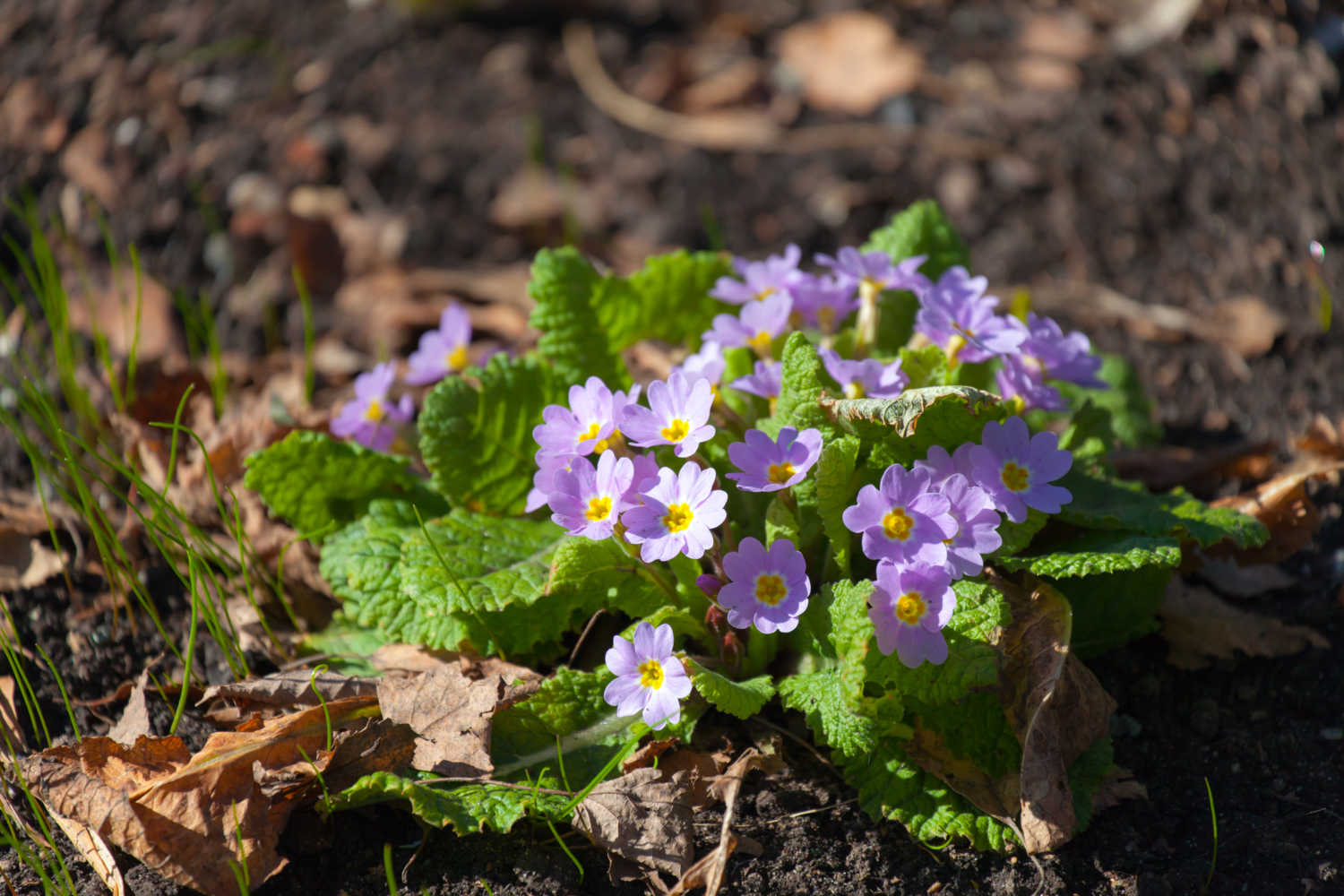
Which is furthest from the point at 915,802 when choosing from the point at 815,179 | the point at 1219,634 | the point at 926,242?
the point at 815,179

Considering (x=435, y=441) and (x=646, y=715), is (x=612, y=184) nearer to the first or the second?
(x=435, y=441)

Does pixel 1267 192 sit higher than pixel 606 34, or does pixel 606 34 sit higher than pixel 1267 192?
pixel 606 34

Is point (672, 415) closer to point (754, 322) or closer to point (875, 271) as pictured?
point (754, 322)

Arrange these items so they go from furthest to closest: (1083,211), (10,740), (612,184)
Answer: (612,184)
(1083,211)
(10,740)

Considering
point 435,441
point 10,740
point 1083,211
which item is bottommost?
point 1083,211

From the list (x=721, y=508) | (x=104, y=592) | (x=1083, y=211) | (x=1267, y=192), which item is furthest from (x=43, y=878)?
(x=1267, y=192)

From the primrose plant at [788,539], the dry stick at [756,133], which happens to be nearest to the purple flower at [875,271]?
the primrose plant at [788,539]
